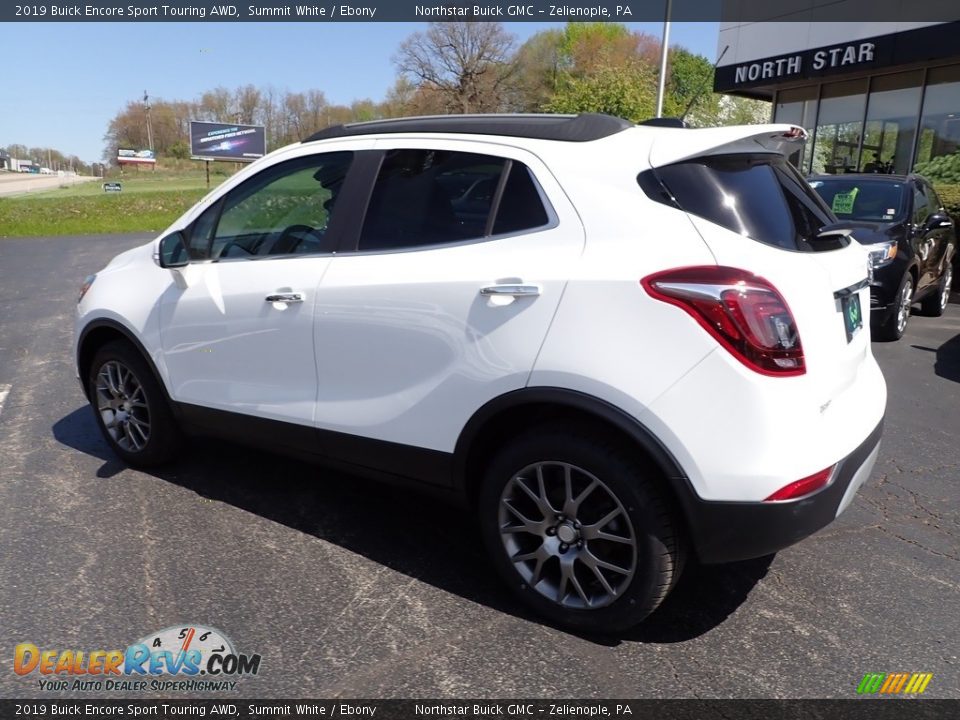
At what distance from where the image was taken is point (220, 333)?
354 cm

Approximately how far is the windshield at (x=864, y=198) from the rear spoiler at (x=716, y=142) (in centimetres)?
568

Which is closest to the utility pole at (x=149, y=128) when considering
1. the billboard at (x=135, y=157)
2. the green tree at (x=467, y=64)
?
the billboard at (x=135, y=157)

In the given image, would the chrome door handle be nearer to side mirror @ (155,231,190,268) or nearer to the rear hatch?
the rear hatch

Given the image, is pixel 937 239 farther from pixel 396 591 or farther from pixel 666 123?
pixel 396 591

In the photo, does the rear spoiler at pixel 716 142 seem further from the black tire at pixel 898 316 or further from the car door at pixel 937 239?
the car door at pixel 937 239

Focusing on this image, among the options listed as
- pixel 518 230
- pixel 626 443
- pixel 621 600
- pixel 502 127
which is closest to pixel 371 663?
pixel 621 600

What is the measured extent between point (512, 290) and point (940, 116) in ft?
55.9

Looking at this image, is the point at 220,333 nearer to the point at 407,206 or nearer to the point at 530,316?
the point at 407,206

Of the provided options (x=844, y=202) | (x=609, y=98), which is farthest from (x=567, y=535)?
(x=609, y=98)

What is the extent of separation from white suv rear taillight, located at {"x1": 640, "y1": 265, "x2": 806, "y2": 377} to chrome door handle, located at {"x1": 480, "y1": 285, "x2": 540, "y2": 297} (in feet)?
1.48

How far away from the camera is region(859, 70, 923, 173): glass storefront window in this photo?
1638 cm

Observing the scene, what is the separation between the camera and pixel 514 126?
293 cm

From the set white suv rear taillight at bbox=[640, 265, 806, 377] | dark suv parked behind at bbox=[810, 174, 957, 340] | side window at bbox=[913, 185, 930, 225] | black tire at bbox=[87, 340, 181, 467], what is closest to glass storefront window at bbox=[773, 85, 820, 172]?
dark suv parked behind at bbox=[810, 174, 957, 340]

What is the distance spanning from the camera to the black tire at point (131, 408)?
4.02 metres
